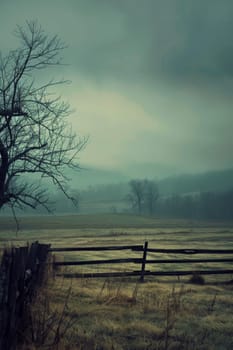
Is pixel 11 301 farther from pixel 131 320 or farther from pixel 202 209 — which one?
pixel 202 209

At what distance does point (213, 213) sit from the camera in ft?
419

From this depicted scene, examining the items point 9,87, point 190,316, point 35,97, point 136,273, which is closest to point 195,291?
point 136,273

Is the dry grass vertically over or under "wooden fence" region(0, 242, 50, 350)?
under

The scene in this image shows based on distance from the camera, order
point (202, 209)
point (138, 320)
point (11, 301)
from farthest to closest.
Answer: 1. point (202, 209)
2. point (138, 320)
3. point (11, 301)

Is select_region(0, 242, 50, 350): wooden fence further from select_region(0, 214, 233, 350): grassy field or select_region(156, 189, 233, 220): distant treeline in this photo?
select_region(156, 189, 233, 220): distant treeline

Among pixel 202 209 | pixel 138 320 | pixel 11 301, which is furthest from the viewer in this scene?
pixel 202 209

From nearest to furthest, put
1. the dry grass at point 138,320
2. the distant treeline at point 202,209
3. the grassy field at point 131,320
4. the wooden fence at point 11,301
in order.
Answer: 1. the wooden fence at point 11,301
2. the grassy field at point 131,320
3. the dry grass at point 138,320
4. the distant treeline at point 202,209

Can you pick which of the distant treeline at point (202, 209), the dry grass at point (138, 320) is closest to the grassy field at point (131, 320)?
the dry grass at point (138, 320)

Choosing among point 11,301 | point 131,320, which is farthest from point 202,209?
point 11,301

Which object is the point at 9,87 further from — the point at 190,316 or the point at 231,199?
the point at 231,199

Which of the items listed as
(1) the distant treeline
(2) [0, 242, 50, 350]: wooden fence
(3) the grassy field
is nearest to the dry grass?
(3) the grassy field

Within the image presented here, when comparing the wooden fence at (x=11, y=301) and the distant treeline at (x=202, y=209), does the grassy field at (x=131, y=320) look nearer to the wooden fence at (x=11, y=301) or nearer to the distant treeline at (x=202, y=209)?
the wooden fence at (x=11, y=301)

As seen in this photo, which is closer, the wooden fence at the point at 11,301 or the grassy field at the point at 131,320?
the wooden fence at the point at 11,301

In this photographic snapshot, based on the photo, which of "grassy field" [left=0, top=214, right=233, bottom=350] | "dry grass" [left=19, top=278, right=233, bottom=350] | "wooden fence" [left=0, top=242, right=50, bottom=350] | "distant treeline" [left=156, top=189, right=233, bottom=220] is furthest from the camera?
"distant treeline" [left=156, top=189, right=233, bottom=220]
